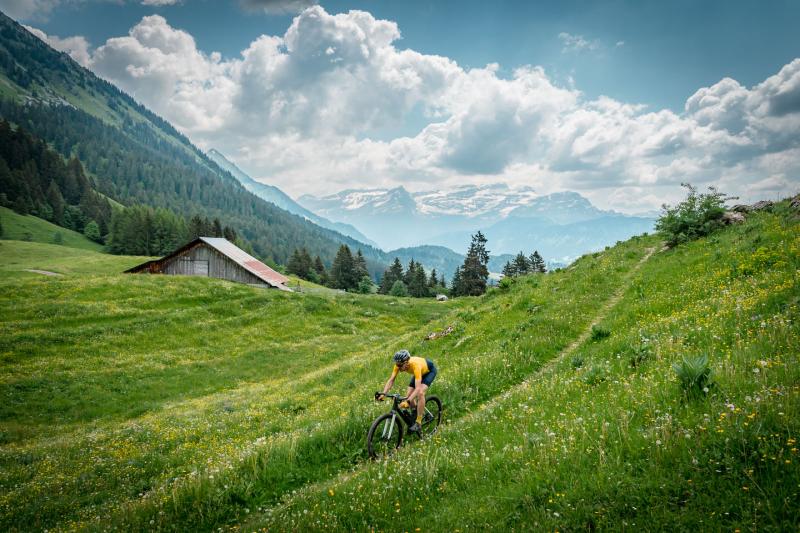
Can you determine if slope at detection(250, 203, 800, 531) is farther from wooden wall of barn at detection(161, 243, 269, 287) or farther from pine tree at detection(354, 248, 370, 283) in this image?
pine tree at detection(354, 248, 370, 283)

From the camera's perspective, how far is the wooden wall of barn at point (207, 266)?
6397cm

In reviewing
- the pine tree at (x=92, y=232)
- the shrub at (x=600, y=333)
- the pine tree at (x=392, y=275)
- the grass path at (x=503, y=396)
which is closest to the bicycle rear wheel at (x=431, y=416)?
the grass path at (x=503, y=396)

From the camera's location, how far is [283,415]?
1662 cm

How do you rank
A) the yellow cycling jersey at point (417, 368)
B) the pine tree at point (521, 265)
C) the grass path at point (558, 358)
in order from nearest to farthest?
the yellow cycling jersey at point (417, 368) → the grass path at point (558, 358) → the pine tree at point (521, 265)

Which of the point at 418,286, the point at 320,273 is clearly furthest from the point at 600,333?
the point at 320,273

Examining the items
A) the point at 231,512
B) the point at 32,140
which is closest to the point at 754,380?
the point at 231,512

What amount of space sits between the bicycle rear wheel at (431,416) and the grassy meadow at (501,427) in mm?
690

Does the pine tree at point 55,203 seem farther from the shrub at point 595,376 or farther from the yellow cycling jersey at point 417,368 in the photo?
the shrub at point 595,376

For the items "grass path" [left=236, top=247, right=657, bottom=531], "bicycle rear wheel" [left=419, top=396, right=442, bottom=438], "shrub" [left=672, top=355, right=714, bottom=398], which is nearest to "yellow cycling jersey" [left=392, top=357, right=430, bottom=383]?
"bicycle rear wheel" [left=419, top=396, right=442, bottom=438]

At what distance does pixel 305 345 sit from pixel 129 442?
2210cm

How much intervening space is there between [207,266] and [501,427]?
A: 67775 millimetres

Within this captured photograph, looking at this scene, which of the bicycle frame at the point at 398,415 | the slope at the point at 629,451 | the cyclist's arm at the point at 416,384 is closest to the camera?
the slope at the point at 629,451

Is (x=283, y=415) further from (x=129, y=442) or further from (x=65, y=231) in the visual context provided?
(x=65, y=231)

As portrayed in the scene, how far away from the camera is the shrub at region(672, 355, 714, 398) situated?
637 cm
